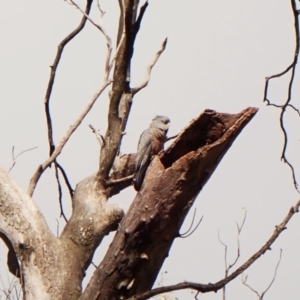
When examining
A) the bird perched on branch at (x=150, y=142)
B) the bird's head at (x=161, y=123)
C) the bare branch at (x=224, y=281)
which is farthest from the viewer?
the bird's head at (x=161, y=123)

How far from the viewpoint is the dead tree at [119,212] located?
85.7 inches

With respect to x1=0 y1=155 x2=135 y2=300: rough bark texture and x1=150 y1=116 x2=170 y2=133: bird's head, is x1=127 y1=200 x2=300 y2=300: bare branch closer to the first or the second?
x1=0 y1=155 x2=135 y2=300: rough bark texture

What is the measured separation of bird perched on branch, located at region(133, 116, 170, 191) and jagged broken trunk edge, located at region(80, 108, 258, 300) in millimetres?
686

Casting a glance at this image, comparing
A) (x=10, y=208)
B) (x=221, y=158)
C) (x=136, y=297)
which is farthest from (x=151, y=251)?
(x=10, y=208)

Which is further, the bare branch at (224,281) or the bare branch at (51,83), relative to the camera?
the bare branch at (51,83)

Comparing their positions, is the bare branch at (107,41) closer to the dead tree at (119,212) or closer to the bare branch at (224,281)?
the dead tree at (119,212)

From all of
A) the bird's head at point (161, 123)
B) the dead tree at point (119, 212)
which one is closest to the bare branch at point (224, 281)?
the dead tree at point (119, 212)

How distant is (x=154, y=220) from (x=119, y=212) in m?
0.78

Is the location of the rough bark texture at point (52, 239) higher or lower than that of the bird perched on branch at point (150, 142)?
lower

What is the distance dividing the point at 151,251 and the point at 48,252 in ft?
2.24

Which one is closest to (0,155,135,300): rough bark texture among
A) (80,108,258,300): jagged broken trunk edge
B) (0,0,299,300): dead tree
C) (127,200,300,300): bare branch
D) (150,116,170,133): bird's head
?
(0,0,299,300): dead tree

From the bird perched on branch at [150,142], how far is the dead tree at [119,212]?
0.14 m

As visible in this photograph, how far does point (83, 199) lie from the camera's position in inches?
Answer: 118

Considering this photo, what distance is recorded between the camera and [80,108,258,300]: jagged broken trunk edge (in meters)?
2.17
